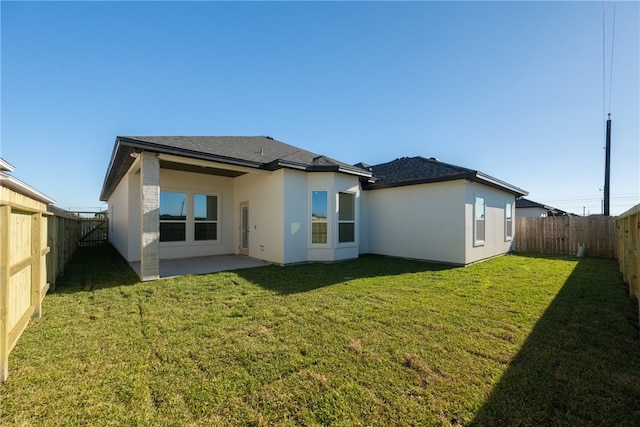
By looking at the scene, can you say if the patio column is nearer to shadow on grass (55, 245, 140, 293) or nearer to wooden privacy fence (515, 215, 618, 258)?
shadow on grass (55, 245, 140, 293)

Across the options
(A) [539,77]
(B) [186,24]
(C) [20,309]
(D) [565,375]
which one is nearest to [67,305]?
(C) [20,309]

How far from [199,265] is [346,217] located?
206 inches

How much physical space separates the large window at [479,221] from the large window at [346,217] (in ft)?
14.1

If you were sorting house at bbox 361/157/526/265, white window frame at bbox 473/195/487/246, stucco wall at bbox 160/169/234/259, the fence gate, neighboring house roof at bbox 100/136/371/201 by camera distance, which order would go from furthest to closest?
the fence gate
stucco wall at bbox 160/169/234/259
white window frame at bbox 473/195/487/246
house at bbox 361/157/526/265
neighboring house roof at bbox 100/136/371/201

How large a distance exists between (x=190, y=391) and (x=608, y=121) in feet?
68.4

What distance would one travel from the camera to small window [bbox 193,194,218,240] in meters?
10.4

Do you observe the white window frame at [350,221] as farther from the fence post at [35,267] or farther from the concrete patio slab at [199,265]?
the fence post at [35,267]

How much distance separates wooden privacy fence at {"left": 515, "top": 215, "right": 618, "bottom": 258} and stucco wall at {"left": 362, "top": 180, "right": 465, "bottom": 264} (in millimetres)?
7272

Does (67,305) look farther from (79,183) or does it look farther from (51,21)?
(79,183)

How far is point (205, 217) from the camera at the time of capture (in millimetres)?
10633

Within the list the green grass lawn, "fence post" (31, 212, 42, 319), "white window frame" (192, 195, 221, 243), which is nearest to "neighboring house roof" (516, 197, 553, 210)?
the green grass lawn

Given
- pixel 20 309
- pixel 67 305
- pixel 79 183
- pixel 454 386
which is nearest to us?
pixel 454 386

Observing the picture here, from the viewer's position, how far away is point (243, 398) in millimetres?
2225

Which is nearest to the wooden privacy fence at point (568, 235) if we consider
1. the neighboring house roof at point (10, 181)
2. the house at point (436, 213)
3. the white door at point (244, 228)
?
the house at point (436, 213)
